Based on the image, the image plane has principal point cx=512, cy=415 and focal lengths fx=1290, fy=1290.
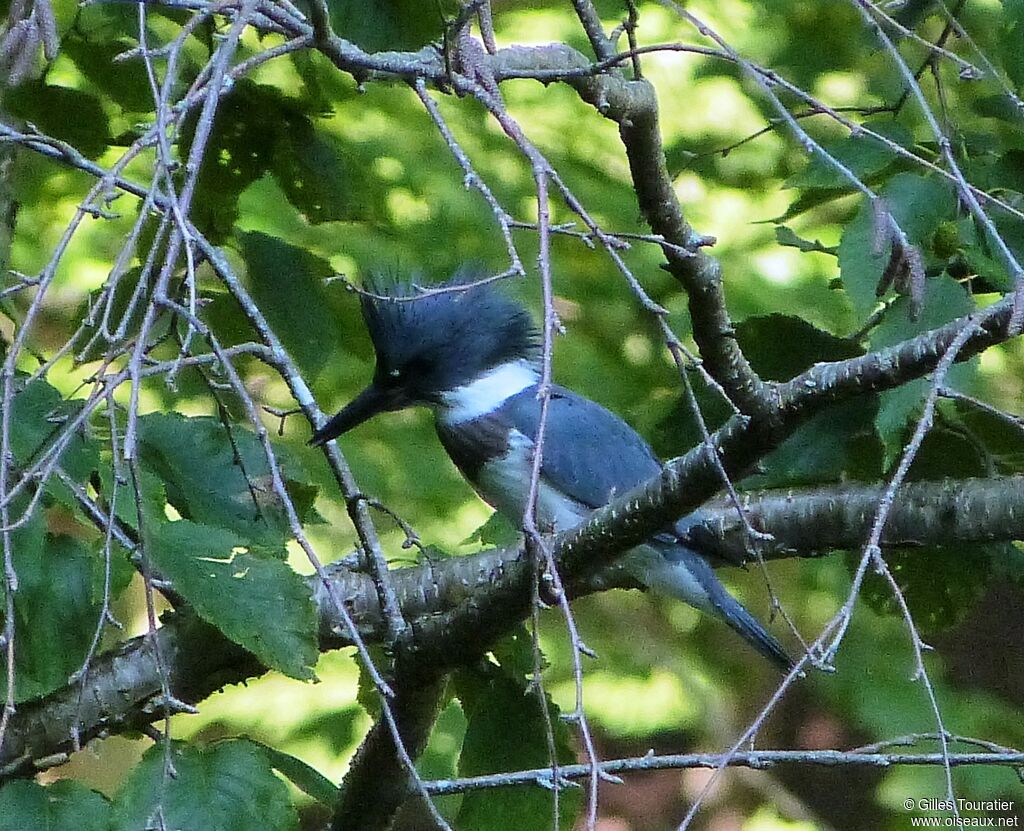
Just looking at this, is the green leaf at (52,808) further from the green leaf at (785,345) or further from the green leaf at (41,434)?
the green leaf at (785,345)

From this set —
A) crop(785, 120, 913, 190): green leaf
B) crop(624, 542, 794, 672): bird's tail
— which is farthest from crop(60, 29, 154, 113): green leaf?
crop(624, 542, 794, 672): bird's tail

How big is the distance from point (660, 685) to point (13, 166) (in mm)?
2034

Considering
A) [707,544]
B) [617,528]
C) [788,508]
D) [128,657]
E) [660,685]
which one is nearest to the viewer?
[617,528]

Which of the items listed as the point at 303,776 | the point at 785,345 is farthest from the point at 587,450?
the point at 303,776

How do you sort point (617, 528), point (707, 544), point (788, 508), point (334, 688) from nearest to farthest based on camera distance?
point (617, 528) < point (788, 508) < point (707, 544) < point (334, 688)

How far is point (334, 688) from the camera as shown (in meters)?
3.00

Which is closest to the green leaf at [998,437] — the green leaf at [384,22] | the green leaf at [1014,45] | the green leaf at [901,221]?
the green leaf at [901,221]

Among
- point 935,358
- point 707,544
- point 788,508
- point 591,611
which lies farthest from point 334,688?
point 935,358

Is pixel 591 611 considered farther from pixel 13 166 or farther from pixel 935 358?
pixel 935 358

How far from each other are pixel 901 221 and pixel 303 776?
3.28 ft

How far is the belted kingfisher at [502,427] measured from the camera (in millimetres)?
2275

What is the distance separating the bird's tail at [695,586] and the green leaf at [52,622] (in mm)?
1031

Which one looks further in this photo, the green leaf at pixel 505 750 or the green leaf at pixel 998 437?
the green leaf at pixel 998 437

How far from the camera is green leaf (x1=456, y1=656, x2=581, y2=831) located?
154 cm
